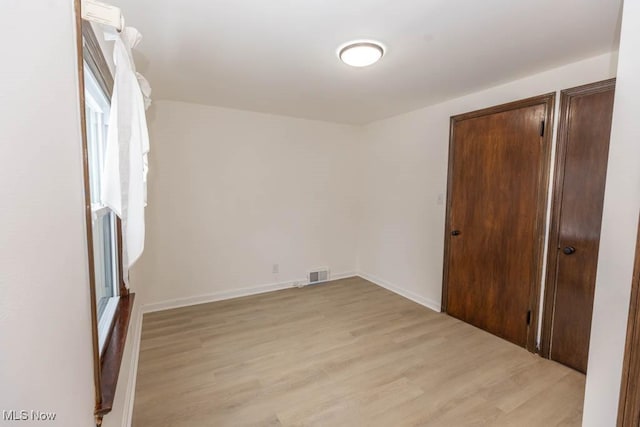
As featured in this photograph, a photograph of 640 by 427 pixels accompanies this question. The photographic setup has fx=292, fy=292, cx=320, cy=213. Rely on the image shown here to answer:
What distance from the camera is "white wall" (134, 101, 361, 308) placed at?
321cm

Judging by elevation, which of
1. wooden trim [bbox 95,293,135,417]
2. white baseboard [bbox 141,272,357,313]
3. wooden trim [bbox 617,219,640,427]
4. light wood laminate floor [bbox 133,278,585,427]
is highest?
wooden trim [bbox 617,219,640,427]

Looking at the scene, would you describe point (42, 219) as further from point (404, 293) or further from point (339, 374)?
point (404, 293)

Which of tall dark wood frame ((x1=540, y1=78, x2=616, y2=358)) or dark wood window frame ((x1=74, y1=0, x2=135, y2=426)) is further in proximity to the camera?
tall dark wood frame ((x1=540, y1=78, x2=616, y2=358))

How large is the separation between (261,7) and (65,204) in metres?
1.33

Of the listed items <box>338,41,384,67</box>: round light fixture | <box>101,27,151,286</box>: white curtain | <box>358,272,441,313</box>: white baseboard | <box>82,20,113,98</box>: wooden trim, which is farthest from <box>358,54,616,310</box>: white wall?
<box>82,20,113,98</box>: wooden trim

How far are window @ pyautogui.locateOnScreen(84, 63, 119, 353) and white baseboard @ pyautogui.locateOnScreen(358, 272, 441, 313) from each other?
3009 millimetres

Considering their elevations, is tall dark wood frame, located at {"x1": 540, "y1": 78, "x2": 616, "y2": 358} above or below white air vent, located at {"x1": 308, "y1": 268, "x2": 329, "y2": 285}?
above

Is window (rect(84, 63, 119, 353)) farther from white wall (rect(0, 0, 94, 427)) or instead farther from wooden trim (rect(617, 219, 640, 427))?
wooden trim (rect(617, 219, 640, 427))

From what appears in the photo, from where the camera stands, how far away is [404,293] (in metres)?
3.72

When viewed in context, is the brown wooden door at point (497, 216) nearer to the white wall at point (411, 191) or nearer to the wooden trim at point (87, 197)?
the white wall at point (411, 191)

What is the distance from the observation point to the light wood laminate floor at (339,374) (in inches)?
69.5

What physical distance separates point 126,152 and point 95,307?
633mm

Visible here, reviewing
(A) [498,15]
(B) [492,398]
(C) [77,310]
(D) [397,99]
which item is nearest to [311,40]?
(A) [498,15]

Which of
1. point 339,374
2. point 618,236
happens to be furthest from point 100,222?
point 618,236
